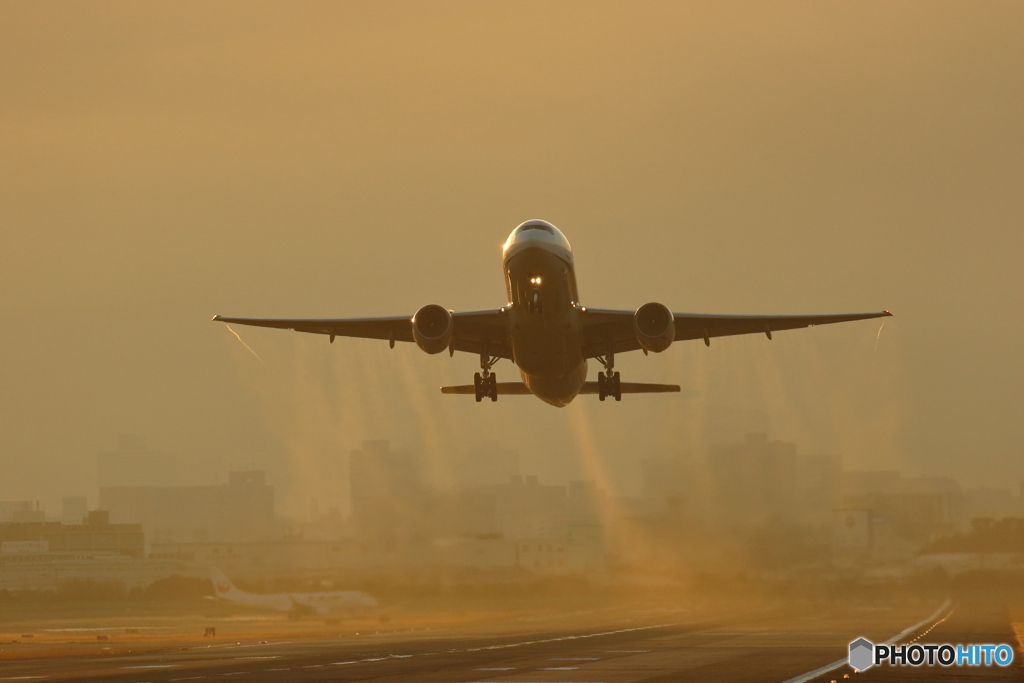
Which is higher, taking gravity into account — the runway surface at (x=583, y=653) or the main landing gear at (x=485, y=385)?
the main landing gear at (x=485, y=385)

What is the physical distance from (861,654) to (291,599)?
180 ft

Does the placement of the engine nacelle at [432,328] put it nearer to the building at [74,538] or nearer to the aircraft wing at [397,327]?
the aircraft wing at [397,327]

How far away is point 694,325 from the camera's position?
152 ft

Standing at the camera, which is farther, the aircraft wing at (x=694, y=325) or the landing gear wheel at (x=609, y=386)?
the landing gear wheel at (x=609, y=386)

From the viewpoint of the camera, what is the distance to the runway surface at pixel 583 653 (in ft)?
135

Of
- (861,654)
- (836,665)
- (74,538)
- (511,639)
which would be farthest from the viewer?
(74,538)

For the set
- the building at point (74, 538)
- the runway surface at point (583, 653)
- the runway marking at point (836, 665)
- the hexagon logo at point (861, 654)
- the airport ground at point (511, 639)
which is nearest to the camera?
the runway marking at point (836, 665)

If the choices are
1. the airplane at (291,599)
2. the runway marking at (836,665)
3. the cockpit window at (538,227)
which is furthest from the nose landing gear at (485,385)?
the airplane at (291,599)

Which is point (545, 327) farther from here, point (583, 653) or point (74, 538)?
point (74, 538)

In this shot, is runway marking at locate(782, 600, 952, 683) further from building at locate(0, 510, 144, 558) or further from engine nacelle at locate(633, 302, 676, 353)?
building at locate(0, 510, 144, 558)

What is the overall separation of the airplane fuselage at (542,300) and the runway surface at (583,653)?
1052cm

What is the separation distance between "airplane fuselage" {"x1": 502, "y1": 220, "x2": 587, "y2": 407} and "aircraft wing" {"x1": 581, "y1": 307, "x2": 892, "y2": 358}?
1.40 meters

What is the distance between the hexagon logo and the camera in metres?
44.1

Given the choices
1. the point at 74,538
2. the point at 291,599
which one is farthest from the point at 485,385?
the point at 74,538
